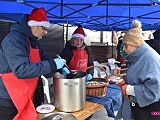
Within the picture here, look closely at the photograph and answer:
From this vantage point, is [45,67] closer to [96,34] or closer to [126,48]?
[126,48]

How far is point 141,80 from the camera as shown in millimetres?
1161

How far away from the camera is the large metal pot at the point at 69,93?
1124mm

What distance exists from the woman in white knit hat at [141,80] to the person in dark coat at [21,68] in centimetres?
50

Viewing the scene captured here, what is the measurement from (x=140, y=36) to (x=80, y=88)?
549 mm

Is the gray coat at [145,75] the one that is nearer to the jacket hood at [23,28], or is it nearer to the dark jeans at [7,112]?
the jacket hood at [23,28]

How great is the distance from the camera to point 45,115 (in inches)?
47.0

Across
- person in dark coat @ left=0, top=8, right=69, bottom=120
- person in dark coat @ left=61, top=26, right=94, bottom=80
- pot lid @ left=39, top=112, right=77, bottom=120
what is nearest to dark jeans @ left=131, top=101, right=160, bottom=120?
pot lid @ left=39, top=112, right=77, bottom=120

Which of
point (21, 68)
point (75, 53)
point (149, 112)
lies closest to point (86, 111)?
Result: point (149, 112)

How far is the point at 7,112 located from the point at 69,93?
422 millimetres

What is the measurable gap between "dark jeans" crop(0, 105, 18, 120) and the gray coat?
0.81m

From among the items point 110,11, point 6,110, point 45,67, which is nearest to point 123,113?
point 45,67

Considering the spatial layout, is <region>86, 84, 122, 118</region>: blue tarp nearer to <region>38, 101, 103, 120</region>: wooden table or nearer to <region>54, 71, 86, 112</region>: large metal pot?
<region>38, 101, 103, 120</region>: wooden table

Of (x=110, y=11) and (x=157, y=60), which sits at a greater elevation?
(x=110, y=11)

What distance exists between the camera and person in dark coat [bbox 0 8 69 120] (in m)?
1.02
